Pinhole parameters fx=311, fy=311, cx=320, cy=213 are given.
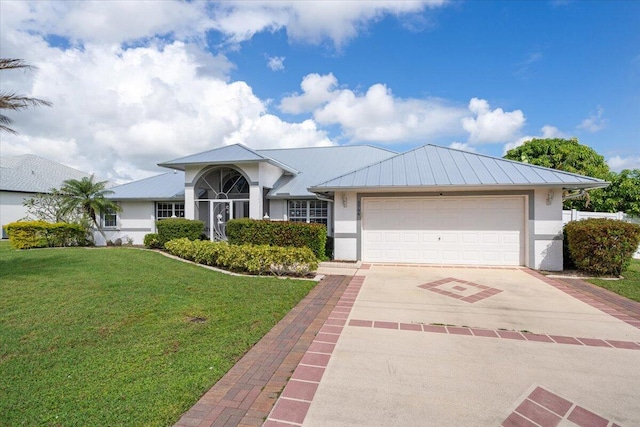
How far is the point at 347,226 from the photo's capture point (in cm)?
1127

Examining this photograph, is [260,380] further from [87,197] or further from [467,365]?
[87,197]

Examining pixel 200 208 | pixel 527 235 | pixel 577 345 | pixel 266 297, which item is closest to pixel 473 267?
pixel 527 235

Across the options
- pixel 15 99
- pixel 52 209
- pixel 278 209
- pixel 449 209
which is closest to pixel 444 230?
pixel 449 209

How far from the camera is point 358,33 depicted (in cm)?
1335

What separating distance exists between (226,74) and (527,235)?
45.7 ft

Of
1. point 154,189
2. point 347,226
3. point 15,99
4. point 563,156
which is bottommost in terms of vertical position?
point 347,226

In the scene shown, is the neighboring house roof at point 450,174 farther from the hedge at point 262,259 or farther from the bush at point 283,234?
the hedge at point 262,259

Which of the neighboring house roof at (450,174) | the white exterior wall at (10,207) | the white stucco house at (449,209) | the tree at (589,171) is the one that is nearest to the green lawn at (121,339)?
the white stucco house at (449,209)

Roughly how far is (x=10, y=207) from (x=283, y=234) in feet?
83.9

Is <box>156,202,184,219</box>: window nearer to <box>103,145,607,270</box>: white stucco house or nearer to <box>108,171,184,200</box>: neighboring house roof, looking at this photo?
<box>108,171,184,200</box>: neighboring house roof

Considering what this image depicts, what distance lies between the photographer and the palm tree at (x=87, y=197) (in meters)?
16.8

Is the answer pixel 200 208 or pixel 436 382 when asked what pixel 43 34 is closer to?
pixel 200 208

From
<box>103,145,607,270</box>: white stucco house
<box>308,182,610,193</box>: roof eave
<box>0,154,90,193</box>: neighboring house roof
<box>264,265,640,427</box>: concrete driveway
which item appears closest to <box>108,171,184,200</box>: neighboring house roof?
<box>103,145,607,270</box>: white stucco house

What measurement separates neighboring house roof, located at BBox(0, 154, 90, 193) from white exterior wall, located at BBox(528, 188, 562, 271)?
30.8 m
